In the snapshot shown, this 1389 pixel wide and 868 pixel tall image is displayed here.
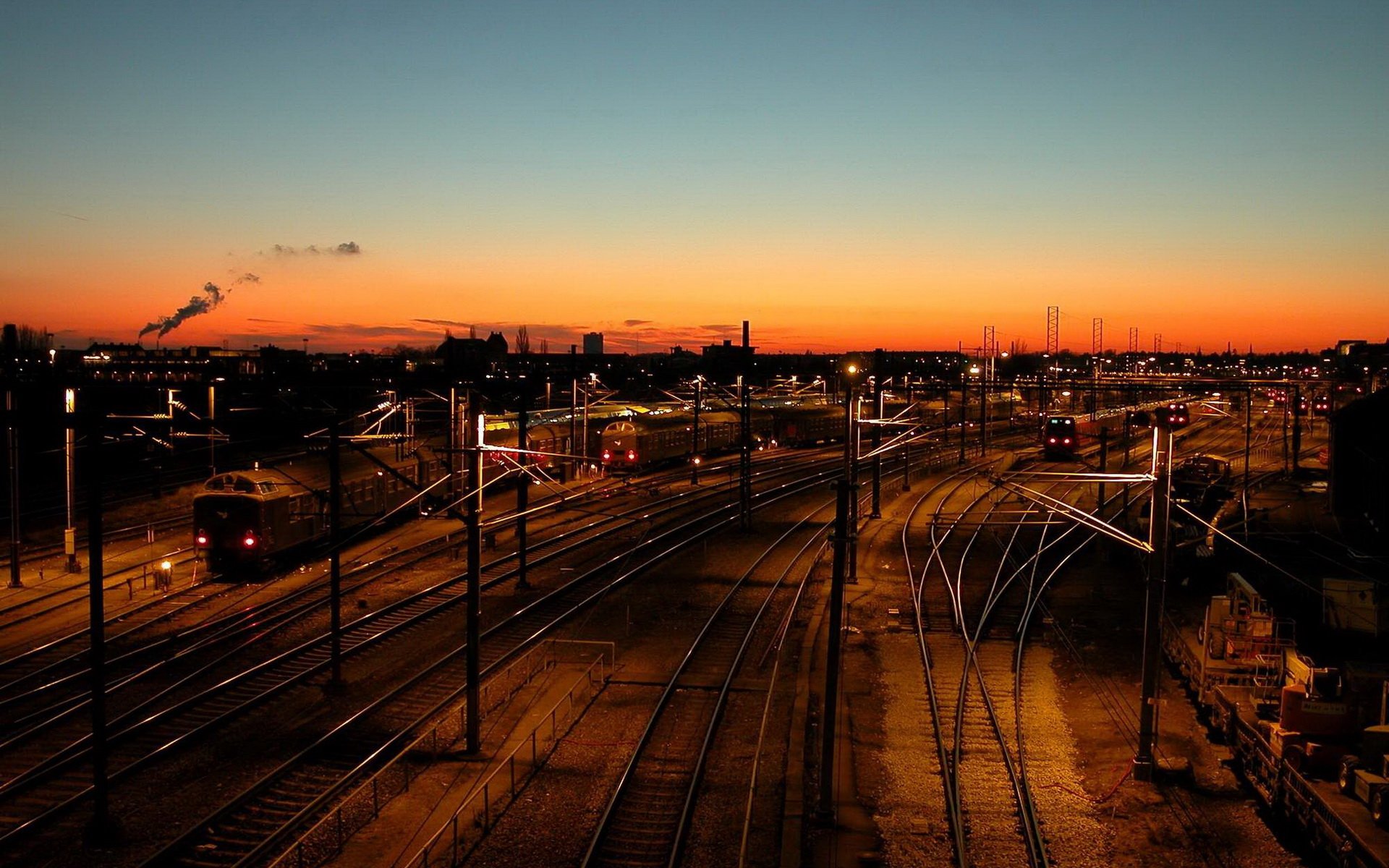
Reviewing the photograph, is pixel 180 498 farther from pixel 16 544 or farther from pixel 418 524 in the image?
pixel 16 544

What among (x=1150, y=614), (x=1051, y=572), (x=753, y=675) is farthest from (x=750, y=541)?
(x=1150, y=614)

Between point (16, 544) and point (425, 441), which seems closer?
point (16, 544)

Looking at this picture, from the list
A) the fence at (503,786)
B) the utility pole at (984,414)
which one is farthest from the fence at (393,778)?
the utility pole at (984,414)

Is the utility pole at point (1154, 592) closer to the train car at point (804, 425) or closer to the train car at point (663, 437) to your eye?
the train car at point (663, 437)

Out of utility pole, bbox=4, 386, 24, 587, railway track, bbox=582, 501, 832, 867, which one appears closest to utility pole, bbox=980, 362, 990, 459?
railway track, bbox=582, 501, 832, 867

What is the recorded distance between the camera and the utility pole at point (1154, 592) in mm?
13617

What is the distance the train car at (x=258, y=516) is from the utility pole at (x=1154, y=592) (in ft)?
50.5

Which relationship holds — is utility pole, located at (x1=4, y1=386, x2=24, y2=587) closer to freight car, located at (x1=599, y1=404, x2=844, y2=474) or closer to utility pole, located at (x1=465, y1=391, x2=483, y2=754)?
utility pole, located at (x1=465, y1=391, x2=483, y2=754)

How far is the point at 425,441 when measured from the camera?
116 ft

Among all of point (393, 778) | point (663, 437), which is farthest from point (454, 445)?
point (663, 437)

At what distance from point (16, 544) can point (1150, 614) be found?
24.7 m

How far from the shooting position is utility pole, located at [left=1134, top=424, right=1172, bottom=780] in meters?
13.6

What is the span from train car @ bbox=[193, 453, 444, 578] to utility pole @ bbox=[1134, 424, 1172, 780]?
15378 mm

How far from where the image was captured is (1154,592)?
14.3 metres
